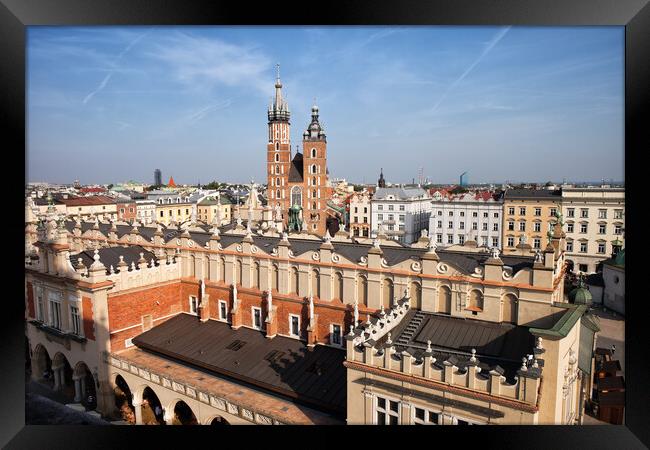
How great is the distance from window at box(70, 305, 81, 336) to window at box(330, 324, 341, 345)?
6.85 meters

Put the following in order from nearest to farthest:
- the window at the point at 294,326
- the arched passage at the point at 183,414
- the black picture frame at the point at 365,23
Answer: the black picture frame at the point at 365,23, the arched passage at the point at 183,414, the window at the point at 294,326

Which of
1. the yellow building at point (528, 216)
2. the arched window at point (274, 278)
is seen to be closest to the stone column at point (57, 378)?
the arched window at point (274, 278)

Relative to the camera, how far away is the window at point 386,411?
20.5 ft

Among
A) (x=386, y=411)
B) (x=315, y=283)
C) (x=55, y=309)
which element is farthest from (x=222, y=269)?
(x=386, y=411)

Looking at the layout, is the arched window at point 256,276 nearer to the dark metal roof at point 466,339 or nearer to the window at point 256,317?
the window at point 256,317

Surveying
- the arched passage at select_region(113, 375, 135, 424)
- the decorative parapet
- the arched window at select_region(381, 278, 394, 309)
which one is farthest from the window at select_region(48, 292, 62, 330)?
the arched window at select_region(381, 278, 394, 309)

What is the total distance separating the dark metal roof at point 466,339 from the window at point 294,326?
3.34 m

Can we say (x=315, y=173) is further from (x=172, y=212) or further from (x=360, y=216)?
(x=172, y=212)

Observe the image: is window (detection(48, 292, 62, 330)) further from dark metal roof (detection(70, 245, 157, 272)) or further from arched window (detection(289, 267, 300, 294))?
arched window (detection(289, 267, 300, 294))

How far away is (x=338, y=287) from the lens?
32.9 feet

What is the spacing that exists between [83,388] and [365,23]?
11720 millimetres

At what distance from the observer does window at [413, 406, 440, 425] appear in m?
6.00
